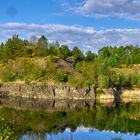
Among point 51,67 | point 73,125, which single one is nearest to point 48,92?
point 51,67

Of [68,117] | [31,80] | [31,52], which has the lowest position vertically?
[68,117]

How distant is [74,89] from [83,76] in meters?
10.0

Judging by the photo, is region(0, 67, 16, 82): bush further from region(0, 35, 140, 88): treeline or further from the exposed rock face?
the exposed rock face

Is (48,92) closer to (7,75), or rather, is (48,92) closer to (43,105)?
(7,75)

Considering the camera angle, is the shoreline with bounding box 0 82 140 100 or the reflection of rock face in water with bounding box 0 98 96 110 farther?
the shoreline with bounding box 0 82 140 100

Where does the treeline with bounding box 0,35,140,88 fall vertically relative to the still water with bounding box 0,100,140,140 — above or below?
above

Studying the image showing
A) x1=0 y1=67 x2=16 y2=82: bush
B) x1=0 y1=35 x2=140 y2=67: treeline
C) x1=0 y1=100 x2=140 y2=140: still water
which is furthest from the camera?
x1=0 y1=35 x2=140 y2=67: treeline

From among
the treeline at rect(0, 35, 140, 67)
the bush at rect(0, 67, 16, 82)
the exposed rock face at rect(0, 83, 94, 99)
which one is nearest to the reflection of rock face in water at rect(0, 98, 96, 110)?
the exposed rock face at rect(0, 83, 94, 99)

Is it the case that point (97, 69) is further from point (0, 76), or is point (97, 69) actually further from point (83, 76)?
point (0, 76)

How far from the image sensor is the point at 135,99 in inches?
5595

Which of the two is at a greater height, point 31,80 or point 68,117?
point 31,80

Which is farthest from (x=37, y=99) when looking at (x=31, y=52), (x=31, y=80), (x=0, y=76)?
(x=31, y=52)

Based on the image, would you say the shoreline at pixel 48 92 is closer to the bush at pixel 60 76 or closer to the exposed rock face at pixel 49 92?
the exposed rock face at pixel 49 92

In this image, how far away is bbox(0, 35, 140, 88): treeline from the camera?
143625mm
